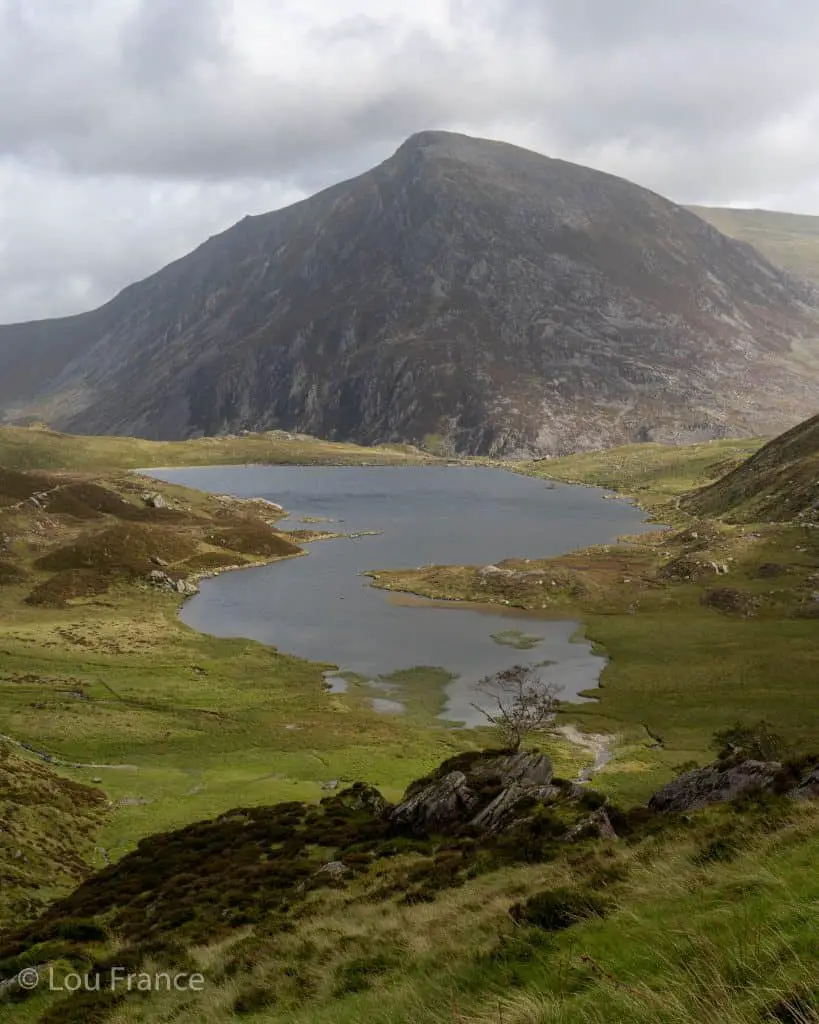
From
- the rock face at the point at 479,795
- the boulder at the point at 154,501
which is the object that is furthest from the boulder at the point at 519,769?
the boulder at the point at 154,501

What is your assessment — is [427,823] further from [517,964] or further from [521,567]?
[521,567]

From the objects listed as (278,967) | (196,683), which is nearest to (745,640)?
(196,683)

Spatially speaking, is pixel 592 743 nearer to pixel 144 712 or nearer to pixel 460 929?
pixel 144 712

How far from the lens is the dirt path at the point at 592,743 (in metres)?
57.7

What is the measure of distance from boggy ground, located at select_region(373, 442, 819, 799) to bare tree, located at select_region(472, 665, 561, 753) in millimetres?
3501

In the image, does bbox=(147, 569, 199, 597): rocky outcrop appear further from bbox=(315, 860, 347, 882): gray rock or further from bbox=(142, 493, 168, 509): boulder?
bbox=(315, 860, 347, 882): gray rock

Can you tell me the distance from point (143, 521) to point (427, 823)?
142m

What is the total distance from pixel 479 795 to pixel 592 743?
100 feet

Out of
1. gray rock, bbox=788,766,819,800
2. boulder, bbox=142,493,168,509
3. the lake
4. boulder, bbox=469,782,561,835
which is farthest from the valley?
boulder, bbox=142,493,168,509

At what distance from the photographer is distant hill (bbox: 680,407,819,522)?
466 ft

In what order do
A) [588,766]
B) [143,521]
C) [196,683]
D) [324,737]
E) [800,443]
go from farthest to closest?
[800,443]
[143,521]
[196,683]
[324,737]
[588,766]

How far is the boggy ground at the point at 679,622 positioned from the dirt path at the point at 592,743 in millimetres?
958

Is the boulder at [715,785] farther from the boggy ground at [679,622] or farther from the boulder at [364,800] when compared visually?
the boulder at [364,800]

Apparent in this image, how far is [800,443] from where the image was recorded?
177 meters
